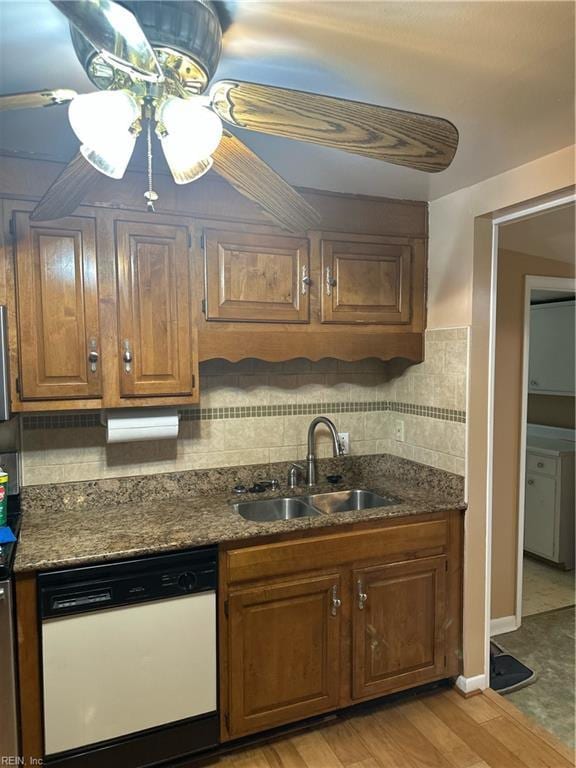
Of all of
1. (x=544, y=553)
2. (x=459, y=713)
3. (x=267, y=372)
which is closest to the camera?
(x=459, y=713)

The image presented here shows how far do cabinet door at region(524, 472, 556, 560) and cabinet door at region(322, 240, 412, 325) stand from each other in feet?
7.11

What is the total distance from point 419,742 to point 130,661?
1.24 m

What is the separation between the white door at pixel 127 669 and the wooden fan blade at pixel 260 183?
139 centimetres

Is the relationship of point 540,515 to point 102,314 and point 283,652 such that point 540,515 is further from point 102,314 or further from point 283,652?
point 102,314

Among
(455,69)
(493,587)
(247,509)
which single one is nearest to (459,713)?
(493,587)

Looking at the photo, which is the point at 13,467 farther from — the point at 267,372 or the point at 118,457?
the point at 267,372

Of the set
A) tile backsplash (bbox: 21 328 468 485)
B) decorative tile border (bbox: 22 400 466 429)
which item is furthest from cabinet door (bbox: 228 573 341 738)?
decorative tile border (bbox: 22 400 466 429)

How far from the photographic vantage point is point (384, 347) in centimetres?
242

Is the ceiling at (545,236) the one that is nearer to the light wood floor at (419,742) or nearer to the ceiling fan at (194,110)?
the ceiling fan at (194,110)

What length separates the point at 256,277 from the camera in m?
2.17

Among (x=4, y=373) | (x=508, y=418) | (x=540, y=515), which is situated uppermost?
(x=4, y=373)

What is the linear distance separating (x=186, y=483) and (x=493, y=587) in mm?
1930

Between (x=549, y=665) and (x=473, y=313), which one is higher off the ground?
(x=473, y=313)

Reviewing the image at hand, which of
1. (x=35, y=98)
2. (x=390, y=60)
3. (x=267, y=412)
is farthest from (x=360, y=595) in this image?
(x=35, y=98)
